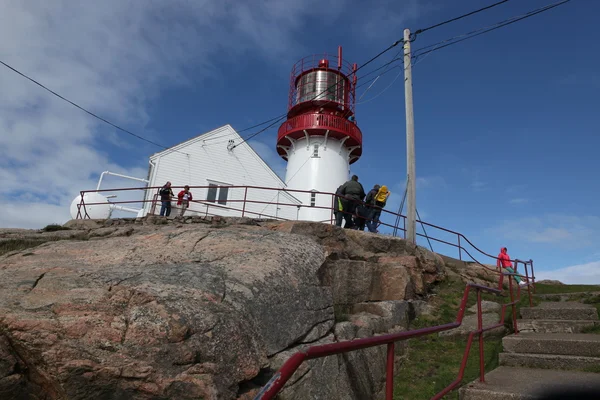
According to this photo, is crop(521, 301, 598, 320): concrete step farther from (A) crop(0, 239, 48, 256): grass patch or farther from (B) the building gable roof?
(B) the building gable roof

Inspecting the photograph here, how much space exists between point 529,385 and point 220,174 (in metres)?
17.0

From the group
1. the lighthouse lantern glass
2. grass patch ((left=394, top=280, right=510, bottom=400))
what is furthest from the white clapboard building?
grass patch ((left=394, top=280, right=510, bottom=400))

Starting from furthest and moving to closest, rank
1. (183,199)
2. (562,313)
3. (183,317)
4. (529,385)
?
(183,199) → (562,313) → (183,317) → (529,385)

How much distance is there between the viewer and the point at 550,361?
5.47m

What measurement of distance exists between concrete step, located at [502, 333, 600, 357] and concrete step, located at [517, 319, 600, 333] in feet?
3.50

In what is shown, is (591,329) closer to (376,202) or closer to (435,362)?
(435,362)

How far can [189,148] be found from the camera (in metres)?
19.2

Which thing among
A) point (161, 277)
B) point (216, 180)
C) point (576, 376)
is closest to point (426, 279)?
point (576, 376)

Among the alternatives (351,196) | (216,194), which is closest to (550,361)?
(351,196)

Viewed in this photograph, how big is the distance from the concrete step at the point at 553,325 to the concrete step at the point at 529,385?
7.37ft

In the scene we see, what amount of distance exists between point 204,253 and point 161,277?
5.14 ft

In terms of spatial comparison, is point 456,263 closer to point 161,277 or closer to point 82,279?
point 161,277

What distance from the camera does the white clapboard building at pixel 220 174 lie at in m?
18.3

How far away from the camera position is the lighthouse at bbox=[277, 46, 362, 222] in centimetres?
2055
